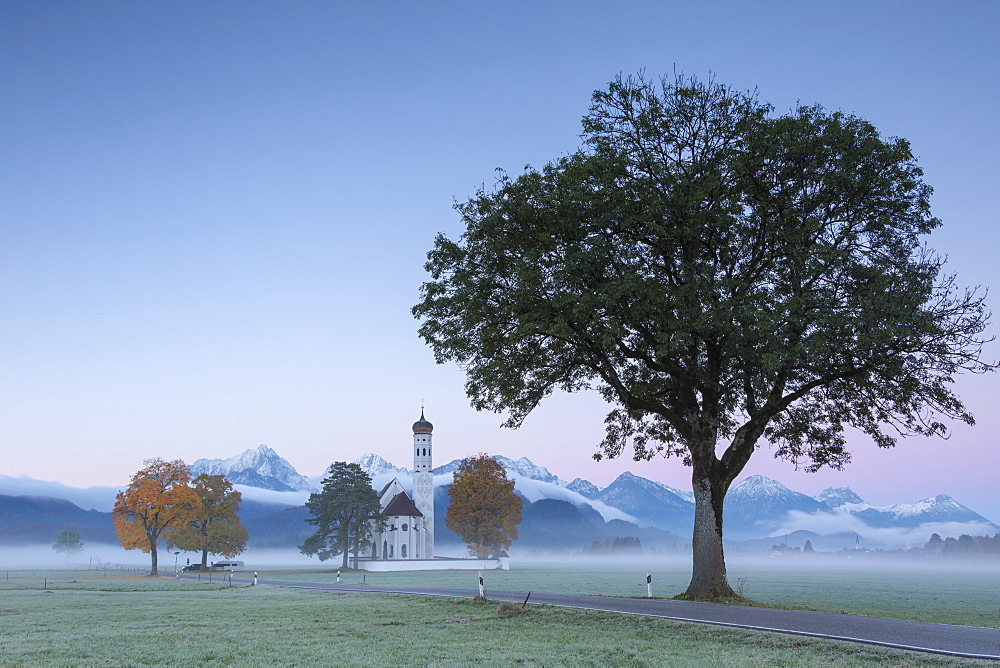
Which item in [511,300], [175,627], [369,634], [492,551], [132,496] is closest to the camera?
[369,634]

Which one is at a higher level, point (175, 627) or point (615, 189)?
point (615, 189)

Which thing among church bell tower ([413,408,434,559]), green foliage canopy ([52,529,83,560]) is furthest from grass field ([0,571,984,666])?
green foliage canopy ([52,529,83,560])

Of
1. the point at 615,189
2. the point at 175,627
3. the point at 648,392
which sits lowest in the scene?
the point at 175,627

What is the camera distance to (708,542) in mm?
27281

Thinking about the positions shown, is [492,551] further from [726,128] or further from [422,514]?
[726,128]

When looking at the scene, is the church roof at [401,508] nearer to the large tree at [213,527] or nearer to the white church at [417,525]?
the white church at [417,525]

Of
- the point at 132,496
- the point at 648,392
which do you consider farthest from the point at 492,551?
the point at 648,392

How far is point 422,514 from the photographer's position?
115 metres

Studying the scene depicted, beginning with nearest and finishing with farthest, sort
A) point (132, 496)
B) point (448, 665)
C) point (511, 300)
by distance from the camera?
point (448, 665) < point (511, 300) < point (132, 496)

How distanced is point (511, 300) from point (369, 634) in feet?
38.9

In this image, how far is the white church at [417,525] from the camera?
9725 centimetres

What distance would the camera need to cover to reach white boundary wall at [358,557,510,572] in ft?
297

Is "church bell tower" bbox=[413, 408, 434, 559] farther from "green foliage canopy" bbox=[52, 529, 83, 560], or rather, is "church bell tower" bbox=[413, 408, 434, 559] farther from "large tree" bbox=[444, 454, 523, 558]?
"green foliage canopy" bbox=[52, 529, 83, 560]

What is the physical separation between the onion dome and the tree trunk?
297 feet
